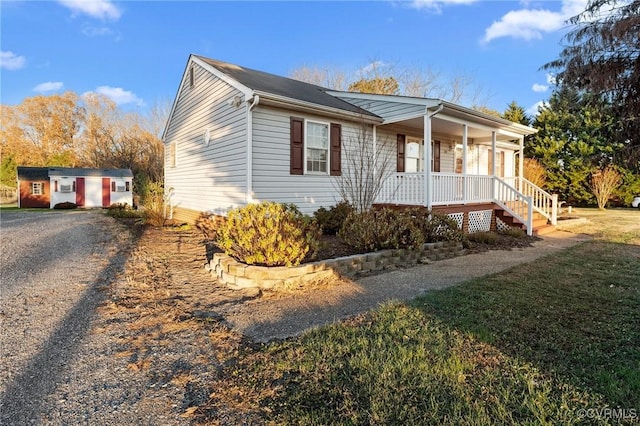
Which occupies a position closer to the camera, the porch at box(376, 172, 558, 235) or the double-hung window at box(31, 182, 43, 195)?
the porch at box(376, 172, 558, 235)

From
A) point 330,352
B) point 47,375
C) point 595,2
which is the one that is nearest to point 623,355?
point 330,352

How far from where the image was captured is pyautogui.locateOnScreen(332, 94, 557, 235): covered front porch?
33.3 ft

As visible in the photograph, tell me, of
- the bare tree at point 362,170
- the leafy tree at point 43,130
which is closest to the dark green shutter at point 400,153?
the bare tree at point 362,170

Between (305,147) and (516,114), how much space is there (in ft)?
71.6

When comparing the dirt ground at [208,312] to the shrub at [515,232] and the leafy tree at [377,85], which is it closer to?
the shrub at [515,232]

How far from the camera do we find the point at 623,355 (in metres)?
3.12

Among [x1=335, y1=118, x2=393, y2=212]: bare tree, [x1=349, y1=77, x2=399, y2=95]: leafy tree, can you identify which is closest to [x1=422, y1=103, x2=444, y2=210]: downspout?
[x1=335, y1=118, x2=393, y2=212]: bare tree

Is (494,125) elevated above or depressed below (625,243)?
above

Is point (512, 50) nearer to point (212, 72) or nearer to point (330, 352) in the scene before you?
point (212, 72)

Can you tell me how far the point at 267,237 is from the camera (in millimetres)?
5559

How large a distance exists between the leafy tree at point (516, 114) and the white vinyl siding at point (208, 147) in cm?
2234

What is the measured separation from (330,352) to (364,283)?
2723mm

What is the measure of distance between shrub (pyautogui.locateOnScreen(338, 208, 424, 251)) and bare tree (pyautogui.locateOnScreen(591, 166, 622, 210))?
61.2 ft

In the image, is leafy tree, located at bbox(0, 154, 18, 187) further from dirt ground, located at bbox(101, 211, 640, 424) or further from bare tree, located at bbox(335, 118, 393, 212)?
bare tree, located at bbox(335, 118, 393, 212)
